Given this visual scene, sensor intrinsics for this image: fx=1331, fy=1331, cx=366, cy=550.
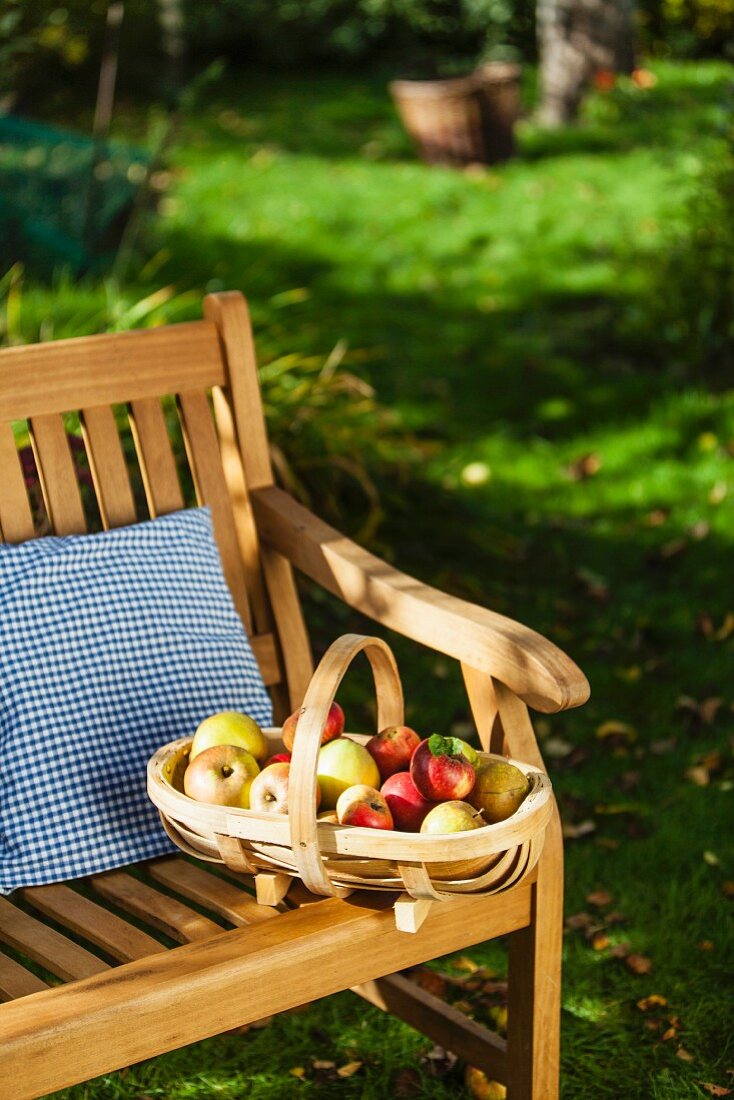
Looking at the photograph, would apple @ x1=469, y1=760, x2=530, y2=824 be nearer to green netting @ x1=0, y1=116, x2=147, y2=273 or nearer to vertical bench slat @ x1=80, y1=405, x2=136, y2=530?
vertical bench slat @ x1=80, y1=405, x2=136, y2=530

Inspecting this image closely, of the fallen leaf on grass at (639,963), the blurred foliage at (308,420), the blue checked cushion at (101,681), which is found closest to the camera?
the blue checked cushion at (101,681)

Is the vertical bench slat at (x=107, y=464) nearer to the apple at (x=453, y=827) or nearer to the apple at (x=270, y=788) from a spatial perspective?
the apple at (x=270, y=788)

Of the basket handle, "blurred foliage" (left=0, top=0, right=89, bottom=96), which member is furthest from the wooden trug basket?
"blurred foliage" (left=0, top=0, right=89, bottom=96)

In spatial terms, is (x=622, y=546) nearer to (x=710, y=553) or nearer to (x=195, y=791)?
(x=710, y=553)

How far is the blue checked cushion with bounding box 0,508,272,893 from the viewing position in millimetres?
1989

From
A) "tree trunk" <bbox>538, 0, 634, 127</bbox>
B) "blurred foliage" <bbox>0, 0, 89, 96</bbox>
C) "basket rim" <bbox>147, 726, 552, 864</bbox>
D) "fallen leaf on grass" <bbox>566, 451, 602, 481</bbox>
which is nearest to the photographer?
"basket rim" <bbox>147, 726, 552, 864</bbox>

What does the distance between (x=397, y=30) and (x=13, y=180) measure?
5.98 m

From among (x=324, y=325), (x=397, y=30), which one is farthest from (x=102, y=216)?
(x=397, y=30)

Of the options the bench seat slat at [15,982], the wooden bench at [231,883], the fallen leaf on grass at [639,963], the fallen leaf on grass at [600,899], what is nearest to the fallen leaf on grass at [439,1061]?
the wooden bench at [231,883]

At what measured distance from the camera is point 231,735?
1839 millimetres

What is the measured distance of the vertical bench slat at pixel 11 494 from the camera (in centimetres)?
220

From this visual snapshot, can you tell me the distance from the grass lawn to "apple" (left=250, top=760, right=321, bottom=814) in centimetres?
79

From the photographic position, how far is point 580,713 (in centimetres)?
351

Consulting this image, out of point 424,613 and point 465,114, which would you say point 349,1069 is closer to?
point 424,613
